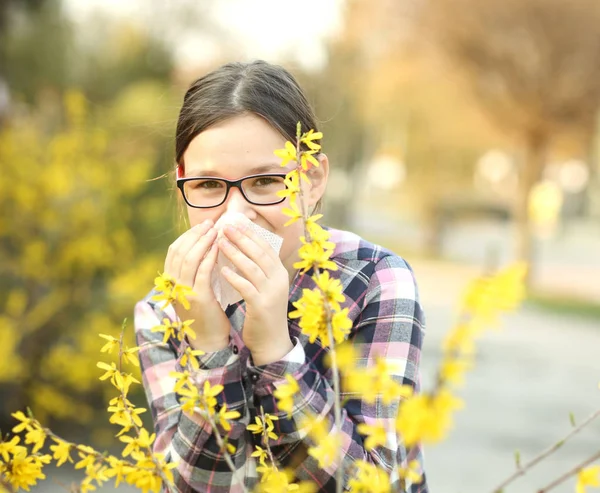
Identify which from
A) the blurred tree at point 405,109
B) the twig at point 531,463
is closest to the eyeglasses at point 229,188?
the twig at point 531,463

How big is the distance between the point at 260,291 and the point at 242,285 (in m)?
0.03

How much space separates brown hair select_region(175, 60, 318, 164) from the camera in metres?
1.45

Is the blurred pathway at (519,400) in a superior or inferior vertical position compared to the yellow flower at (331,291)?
inferior

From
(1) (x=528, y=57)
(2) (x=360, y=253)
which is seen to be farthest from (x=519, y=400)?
(1) (x=528, y=57)

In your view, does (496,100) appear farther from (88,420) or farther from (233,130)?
(233,130)

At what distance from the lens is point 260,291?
1165mm

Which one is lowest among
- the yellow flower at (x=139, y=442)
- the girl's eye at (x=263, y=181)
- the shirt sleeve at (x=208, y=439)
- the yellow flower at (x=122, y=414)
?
the shirt sleeve at (x=208, y=439)

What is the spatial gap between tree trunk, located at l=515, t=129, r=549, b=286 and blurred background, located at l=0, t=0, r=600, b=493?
0.12 ft

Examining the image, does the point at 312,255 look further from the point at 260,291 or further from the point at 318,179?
the point at 318,179

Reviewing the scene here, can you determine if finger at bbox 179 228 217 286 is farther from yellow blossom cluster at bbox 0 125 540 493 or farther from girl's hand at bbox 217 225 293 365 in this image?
yellow blossom cluster at bbox 0 125 540 493

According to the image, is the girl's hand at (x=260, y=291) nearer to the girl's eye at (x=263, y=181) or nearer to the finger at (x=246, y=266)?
the finger at (x=246, y=266)

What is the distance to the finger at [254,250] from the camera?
3.88 ft

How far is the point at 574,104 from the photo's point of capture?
11.0 meters

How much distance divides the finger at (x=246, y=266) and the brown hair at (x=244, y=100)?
1.19ft
